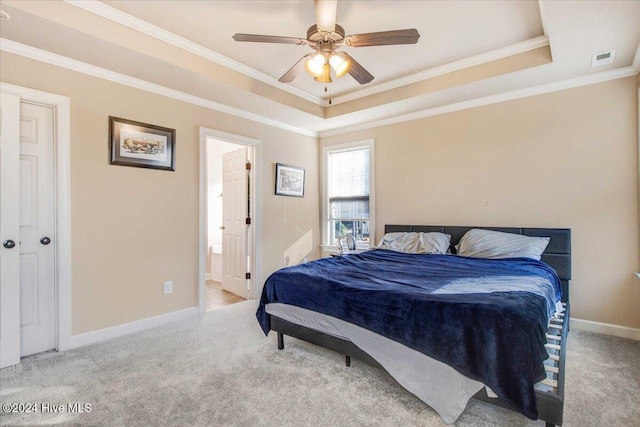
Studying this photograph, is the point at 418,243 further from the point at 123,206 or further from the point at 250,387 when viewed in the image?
the point at 123,206

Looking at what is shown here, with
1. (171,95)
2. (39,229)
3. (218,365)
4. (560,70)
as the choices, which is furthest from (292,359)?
(560,70)

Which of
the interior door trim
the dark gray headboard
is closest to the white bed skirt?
the dark gray headboard

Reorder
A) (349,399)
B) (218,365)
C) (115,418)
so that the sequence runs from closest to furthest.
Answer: (115,418), (349,399), (218,365)

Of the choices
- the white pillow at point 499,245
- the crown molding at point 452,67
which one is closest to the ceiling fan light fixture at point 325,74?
the crown molding at point 452,67

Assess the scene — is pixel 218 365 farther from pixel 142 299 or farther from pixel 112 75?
pixel 112 75

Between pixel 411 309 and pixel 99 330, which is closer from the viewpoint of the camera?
pixel 411 309

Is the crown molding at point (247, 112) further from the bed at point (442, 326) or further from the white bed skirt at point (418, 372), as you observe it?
the white bed skirt at point (418, 372)

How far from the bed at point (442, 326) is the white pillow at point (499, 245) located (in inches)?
7.1

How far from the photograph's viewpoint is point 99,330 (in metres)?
2.84

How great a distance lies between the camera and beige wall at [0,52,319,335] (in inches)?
107

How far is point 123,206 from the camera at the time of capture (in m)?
3.02

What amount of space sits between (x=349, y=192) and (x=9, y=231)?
388 cm

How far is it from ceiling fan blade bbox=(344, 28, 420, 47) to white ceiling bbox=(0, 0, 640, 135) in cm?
41

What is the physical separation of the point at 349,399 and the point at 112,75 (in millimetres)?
→ 3386
